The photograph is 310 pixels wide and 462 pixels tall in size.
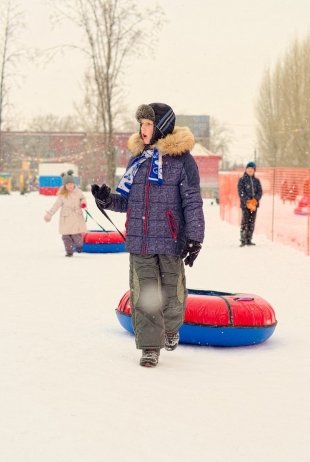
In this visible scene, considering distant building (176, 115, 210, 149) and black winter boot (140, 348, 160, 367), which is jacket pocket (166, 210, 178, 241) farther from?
distant building (176, 115, 210, 149)

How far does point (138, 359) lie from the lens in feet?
17.6

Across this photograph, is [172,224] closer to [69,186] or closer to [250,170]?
[69,186]

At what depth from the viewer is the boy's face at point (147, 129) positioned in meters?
5.24

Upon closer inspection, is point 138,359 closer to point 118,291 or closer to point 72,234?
point 118,291

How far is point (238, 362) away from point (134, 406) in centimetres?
135

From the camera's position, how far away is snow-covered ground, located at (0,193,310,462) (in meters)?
3.54

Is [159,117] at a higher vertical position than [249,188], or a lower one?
higher

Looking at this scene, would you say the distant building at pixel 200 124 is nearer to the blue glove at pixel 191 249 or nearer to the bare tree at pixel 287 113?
the bare tree at pixel 287 113

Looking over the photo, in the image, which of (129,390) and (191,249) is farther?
(191,249)

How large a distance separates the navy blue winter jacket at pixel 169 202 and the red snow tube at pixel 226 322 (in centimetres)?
77

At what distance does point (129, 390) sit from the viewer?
178 inches

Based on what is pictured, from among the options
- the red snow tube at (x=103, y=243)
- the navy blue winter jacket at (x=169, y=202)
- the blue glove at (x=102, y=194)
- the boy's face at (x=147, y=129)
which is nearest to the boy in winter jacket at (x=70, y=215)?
the red snow tube at (x=103, y=243)

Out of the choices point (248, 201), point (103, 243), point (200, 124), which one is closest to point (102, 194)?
point (103, 243)

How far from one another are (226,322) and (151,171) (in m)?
1.27
